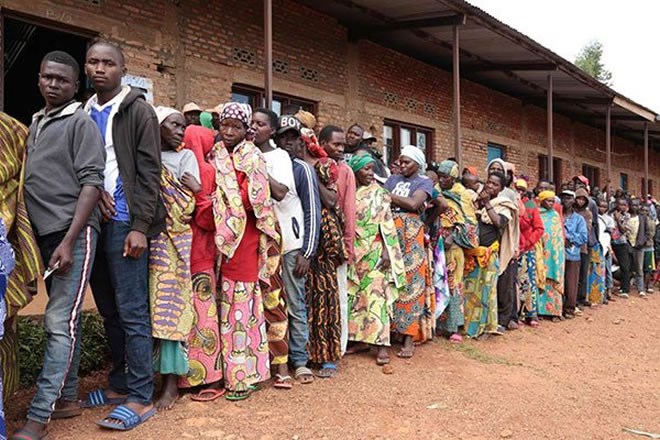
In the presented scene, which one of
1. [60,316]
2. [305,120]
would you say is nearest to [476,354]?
[305,120]

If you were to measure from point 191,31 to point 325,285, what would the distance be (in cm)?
466

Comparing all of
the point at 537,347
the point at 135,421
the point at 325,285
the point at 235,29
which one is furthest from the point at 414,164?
the point at 235,29

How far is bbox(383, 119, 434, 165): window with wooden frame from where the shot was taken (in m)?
10.9

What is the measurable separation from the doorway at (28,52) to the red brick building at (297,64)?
0.06ft

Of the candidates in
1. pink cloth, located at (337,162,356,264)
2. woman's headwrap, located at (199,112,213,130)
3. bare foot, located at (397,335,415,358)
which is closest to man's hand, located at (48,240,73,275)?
woman's headwrap, located at (199,112,213,130)

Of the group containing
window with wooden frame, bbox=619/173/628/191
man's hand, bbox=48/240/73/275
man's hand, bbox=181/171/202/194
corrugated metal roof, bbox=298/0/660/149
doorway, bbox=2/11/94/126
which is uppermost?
corrugated metal roof, bbox=298/0/660/149

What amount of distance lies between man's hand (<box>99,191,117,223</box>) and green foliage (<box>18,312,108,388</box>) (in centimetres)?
117

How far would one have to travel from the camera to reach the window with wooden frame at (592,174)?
18.0 metres

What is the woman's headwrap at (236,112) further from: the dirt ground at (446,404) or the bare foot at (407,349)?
the bare foot at (407,349)

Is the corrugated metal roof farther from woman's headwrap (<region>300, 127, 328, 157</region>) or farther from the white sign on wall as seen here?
woman's headwrap (<region>300, 127, 328, 157</region>)

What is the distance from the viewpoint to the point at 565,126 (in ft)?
55.1

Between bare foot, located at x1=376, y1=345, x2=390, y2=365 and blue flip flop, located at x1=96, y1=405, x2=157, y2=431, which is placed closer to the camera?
blue flip flop, located at x1=96, y1=405, x2=157, y2=431

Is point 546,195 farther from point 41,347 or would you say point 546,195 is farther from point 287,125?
point 41,347

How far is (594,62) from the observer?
41500 mm
